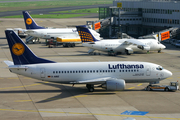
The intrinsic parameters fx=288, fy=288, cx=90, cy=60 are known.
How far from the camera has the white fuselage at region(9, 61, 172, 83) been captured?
42.8 meters

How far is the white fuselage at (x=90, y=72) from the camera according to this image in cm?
4278

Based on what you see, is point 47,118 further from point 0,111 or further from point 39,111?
point 0,111

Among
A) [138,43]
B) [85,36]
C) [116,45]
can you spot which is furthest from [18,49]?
[116,45]

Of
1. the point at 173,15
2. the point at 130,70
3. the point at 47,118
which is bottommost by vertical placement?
the point at 47,118

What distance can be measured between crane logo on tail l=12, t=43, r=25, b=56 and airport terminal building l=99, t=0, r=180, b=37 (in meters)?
63.6

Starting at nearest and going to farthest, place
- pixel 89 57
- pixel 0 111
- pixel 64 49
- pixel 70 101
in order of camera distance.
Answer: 1. pixel 0 111
2. pixel 70 101
3. pixel 89 57
4. pixel 64 49

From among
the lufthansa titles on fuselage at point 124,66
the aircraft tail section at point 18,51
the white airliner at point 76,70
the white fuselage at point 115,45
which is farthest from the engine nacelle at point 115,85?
the white fuselage at point 115,45

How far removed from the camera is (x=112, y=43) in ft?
257

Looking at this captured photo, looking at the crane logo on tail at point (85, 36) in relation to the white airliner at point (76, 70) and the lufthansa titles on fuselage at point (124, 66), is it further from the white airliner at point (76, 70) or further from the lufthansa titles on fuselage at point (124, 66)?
the lufthansa titles on fuselage at point (124, 66)

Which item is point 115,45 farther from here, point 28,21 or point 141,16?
point 141,16

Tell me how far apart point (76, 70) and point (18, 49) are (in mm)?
9175

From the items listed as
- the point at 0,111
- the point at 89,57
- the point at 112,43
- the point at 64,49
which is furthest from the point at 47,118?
the point at 64,49

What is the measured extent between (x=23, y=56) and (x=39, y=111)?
11.1 meters

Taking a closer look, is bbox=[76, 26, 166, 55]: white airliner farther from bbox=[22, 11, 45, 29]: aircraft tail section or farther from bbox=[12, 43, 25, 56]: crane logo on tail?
bbox=[12, 43, 25, 56]: crane logo on tail
